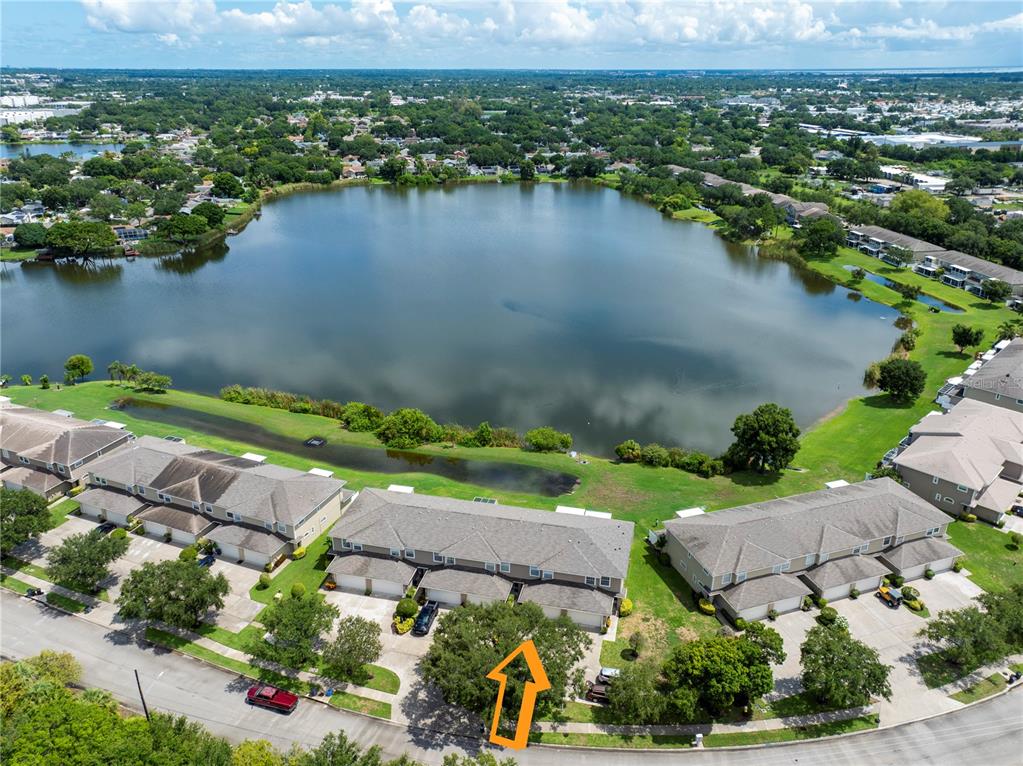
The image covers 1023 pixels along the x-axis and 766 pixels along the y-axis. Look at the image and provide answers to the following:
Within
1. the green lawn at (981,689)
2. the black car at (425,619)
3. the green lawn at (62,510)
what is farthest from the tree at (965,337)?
the green lawn at (62,510)

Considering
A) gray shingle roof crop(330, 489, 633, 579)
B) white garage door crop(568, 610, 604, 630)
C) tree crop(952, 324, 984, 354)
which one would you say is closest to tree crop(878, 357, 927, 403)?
tree crop(952, 324, 984, 354)

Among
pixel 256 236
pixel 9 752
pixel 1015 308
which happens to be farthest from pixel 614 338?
pixel 256 236

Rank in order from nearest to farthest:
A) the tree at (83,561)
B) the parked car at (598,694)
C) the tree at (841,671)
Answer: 1. the tree at (841,671)
2. the parked car at (598,694)
3. the tree at (83,561)

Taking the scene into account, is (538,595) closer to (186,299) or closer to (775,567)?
(775,567)

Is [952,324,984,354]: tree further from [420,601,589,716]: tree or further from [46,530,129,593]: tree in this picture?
[46,530,129,593]: tree

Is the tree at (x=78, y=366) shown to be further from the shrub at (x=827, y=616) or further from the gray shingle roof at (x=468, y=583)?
the shrub at (x=827, y=616)

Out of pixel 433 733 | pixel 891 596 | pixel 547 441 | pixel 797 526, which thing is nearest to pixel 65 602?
pixel 433 733
